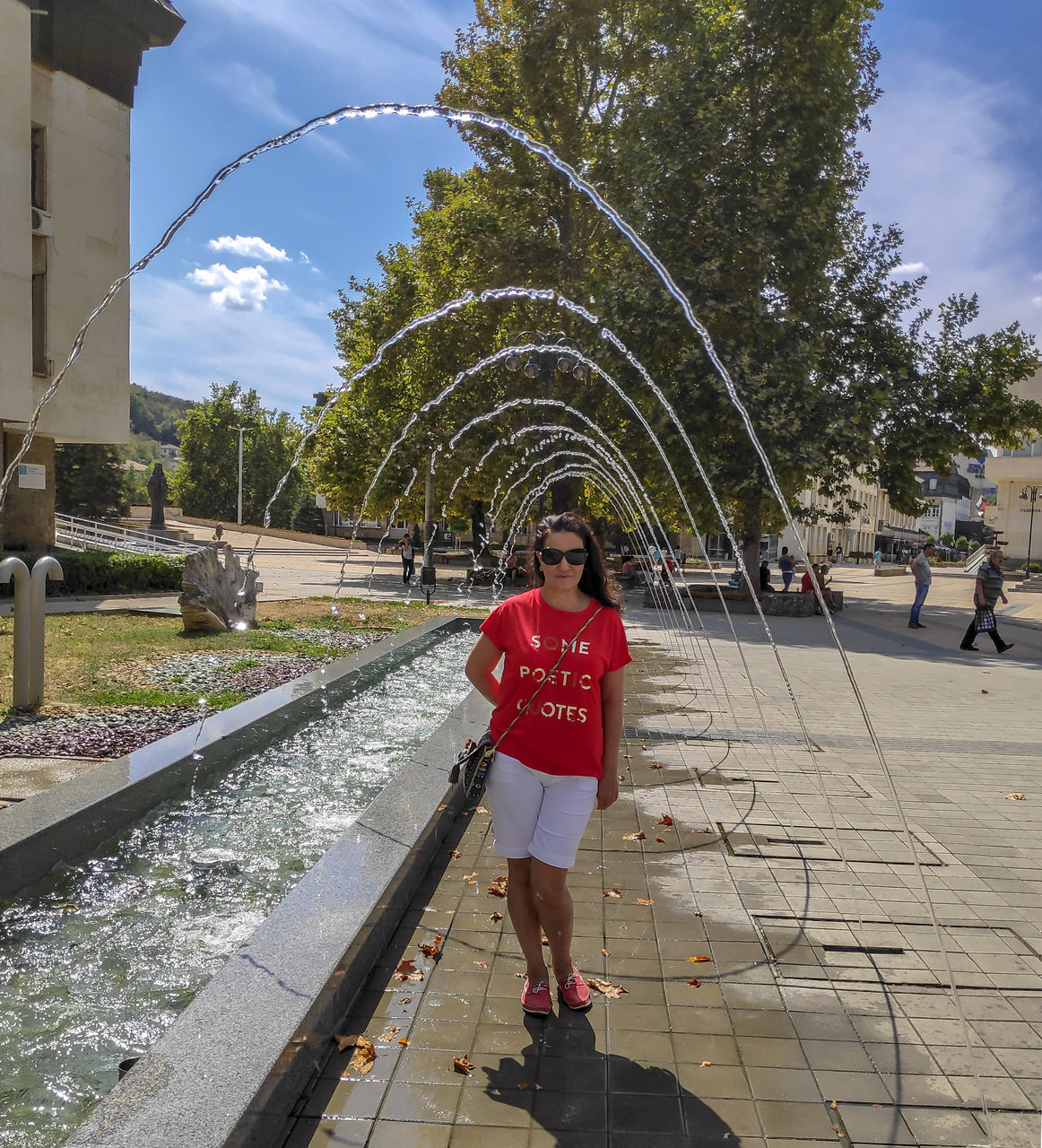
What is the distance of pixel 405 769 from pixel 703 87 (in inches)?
949

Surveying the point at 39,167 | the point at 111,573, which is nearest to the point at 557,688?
the point at 111,573

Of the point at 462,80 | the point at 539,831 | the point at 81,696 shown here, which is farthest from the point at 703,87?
the point at 539,831

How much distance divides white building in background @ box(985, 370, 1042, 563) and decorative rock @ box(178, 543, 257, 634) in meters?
51.5

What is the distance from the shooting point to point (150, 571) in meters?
22.0

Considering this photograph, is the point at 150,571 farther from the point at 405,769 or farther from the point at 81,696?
the point at 405,769

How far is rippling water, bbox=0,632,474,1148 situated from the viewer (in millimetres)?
3145

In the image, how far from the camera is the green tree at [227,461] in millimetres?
81000

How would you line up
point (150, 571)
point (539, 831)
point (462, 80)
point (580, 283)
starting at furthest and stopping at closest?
1. point (462, 80)
2. point (580, 283)
3. point (150, 571)
4. point (539, 831)

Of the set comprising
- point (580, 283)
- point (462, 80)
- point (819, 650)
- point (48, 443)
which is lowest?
point (819, 650)

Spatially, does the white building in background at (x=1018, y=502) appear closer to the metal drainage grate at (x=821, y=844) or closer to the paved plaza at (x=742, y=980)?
the paved plaza at (x=742, y=980)

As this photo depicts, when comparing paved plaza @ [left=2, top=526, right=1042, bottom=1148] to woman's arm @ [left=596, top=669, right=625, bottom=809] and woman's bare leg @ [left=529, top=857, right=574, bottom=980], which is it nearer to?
woman's bare leg @ [left=529, top=857, right=574, bottom=980]

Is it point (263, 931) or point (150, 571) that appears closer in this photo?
point (263, 931)

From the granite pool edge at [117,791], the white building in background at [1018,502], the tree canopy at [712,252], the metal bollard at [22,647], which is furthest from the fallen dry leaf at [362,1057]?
the white building in background at [1018,502]

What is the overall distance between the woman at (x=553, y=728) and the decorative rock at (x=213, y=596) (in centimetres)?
1163
